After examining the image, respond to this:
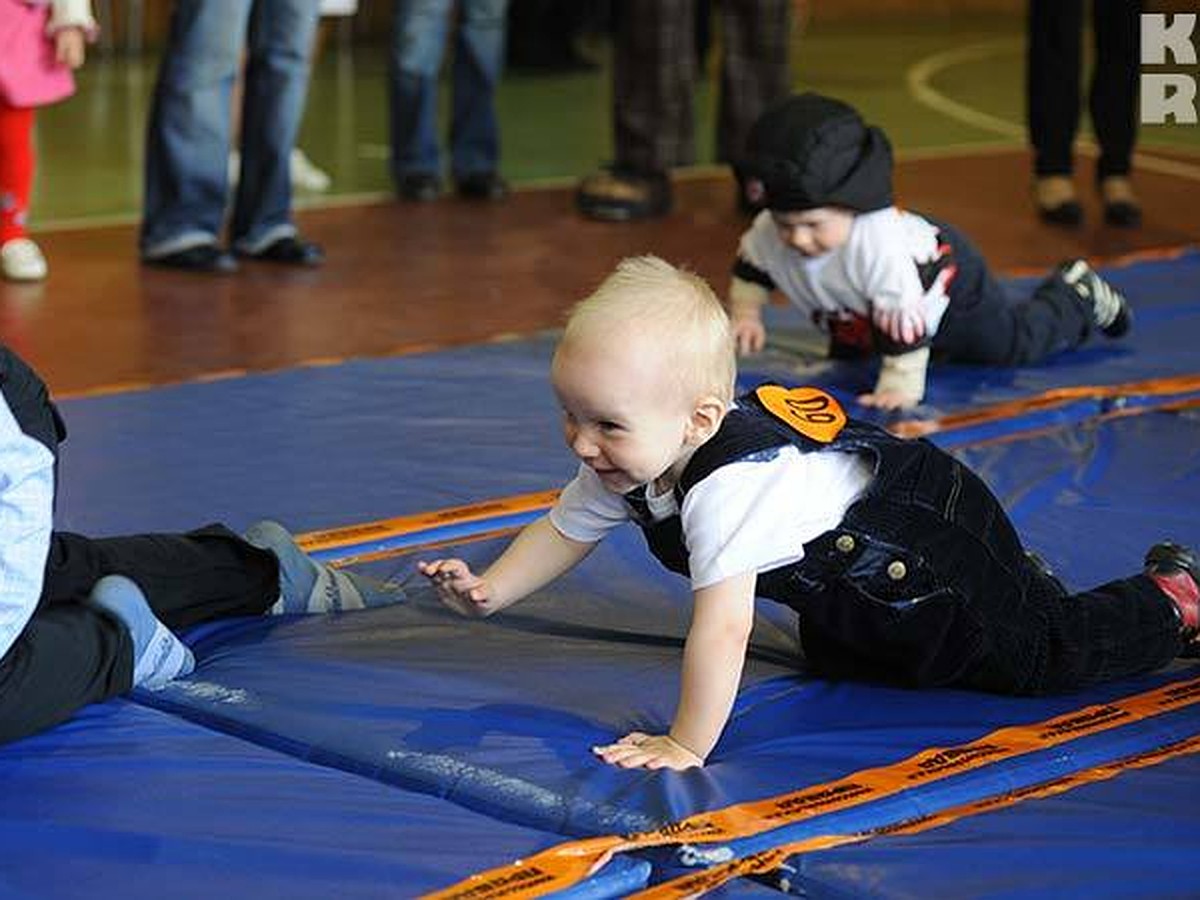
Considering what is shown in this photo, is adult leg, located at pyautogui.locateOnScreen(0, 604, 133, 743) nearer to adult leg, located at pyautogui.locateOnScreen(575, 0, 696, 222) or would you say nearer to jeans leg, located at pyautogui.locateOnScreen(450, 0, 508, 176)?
adult leg, located at pyautogui.locateOnScreen(575, 0, 696, 222)

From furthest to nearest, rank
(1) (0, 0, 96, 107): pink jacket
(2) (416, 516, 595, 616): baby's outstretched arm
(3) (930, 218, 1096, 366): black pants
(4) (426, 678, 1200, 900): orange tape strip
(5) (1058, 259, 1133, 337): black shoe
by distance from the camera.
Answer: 1. (1) (0, 0, 96, 107): pink jacket
2. (5) (1058, 259, 1133, 337): black shoe
3. (3) (930, 218, 1096, 366): black pants
4. (2) (416, 516, 595, 616): baby's outstretched arm
5. (4) (426, 678, 1200, 900): orange tape strip

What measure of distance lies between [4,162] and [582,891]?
3528mm

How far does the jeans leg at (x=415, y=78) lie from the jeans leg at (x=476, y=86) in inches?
3.6

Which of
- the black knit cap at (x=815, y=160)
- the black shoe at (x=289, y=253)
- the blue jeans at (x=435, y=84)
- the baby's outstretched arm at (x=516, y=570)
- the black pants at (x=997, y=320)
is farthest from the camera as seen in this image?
the blue jeans at (x=435, y=84)

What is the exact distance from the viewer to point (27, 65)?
5.20 metres

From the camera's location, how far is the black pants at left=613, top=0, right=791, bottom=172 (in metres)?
6.57

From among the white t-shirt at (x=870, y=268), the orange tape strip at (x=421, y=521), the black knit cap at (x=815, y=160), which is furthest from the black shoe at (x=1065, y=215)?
the orange tape strip at (x=421, y=521)

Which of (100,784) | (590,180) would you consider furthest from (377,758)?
(590,180)

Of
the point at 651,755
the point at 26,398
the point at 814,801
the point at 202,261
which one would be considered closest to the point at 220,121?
the point at 202,261

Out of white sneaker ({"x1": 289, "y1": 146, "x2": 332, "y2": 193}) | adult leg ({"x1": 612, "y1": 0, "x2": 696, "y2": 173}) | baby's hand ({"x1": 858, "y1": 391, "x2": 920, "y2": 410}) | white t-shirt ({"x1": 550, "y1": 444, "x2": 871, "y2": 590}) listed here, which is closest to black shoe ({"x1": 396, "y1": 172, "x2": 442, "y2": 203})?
white sneaker ({"x1": 289, "y1": 146, "x2": 332, "y2": 193})

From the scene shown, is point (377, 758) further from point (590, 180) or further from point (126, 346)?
point (590, 180)

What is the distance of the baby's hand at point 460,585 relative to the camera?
2838 millimetres

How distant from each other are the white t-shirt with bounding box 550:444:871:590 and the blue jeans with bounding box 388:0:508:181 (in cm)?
398

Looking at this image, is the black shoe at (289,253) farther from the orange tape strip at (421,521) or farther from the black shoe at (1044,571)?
the black shoe at (1044,571)
